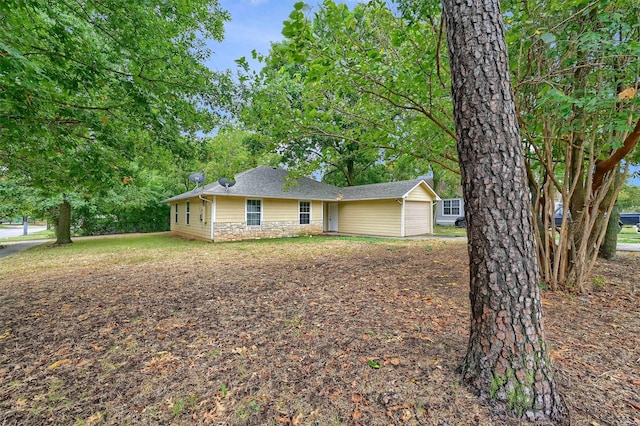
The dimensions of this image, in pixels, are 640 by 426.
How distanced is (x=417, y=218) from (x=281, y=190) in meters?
7.35

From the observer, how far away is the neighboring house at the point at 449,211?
22.8 meters

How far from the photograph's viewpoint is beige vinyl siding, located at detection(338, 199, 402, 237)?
1401 centimetres

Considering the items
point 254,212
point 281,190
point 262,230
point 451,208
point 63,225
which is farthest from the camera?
point 451,208

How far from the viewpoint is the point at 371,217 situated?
15055 mm

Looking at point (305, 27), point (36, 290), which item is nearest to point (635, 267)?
point (305, 27)

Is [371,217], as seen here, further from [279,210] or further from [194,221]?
[194,221]

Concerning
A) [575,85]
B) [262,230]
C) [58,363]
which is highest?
[575,85]

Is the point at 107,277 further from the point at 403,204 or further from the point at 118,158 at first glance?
the point at 403,204

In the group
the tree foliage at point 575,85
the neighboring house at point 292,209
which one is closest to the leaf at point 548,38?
the tree foliage at point 575,85

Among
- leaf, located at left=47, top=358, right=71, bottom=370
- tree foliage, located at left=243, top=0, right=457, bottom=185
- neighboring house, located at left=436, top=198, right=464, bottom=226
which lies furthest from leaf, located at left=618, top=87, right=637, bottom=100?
neighboring house, located at left=436, top=198, right=464, bottom=226

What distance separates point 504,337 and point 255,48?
3.96 m

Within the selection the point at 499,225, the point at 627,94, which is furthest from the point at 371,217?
the point at 499,225

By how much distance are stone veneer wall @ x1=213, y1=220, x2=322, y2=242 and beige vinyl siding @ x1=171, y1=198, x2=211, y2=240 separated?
1.88ft

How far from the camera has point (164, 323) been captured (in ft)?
10.4
